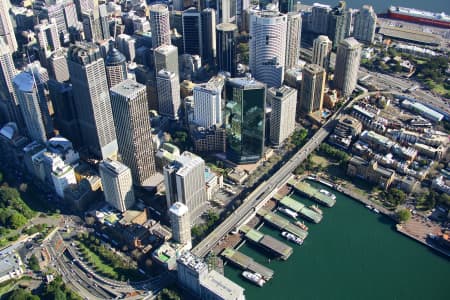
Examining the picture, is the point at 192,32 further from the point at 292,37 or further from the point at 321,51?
the point at 321,51

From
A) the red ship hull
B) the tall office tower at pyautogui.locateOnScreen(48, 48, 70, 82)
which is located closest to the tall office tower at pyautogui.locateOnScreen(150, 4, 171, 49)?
the tall office tower at pyautogui.locateOnScreen(48, 48, 70, 82)

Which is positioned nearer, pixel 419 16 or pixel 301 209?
pixel 301 209

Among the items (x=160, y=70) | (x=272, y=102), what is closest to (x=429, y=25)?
(x=272, y=102)

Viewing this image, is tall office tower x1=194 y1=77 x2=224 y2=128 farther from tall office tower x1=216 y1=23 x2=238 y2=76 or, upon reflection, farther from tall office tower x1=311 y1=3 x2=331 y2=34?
tall office tower x1=311 y1=3 x2=331 y2=34

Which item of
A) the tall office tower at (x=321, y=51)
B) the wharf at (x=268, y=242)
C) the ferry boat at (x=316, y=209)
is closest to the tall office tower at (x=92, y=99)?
the wharf at (x=268, y=242)

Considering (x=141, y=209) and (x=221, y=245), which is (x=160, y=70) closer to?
(x=141, y=209)

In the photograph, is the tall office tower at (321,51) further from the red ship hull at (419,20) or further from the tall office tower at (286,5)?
the red ship hull at (419,20)

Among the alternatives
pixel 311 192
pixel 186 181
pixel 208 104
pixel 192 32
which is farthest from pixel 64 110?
pixel 311 192

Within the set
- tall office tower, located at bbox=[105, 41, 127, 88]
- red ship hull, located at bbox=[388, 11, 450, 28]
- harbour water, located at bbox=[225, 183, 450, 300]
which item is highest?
tall office tower, located at bbox=[105, 41, 127, 88]
